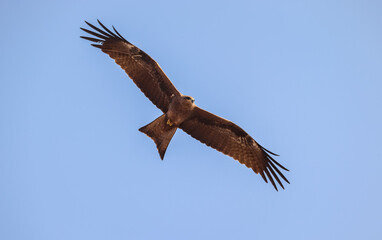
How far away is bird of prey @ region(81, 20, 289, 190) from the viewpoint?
9117 mm

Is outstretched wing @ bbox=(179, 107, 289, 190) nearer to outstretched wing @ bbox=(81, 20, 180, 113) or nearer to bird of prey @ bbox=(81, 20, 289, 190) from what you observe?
bird of prey @ bbox=(81, 20, 289, 190)

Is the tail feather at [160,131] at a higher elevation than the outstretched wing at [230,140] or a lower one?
lower

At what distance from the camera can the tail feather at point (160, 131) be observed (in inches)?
361

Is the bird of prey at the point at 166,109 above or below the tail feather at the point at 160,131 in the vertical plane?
above

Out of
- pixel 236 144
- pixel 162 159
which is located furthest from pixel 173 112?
pixel 236 144

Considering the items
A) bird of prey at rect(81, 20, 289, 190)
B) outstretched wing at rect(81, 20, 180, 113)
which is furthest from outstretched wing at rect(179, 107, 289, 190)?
outstretched wing at rect(81, 20, 180, 113)

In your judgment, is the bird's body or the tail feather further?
the tail feather

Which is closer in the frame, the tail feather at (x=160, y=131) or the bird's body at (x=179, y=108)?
the bird's body at (x=179, y=108)

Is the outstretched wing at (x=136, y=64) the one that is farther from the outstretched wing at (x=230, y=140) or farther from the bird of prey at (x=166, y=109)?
the outstretched wing at (x=230, y=140)

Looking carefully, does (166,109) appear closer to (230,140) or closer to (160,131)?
(160,131)

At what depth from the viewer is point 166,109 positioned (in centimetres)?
932

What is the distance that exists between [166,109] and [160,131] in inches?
21.2

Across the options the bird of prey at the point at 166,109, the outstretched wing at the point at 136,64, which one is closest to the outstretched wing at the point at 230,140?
the bird of prey at the point at 166,109

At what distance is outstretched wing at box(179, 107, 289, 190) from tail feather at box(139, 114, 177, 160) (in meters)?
0.44
